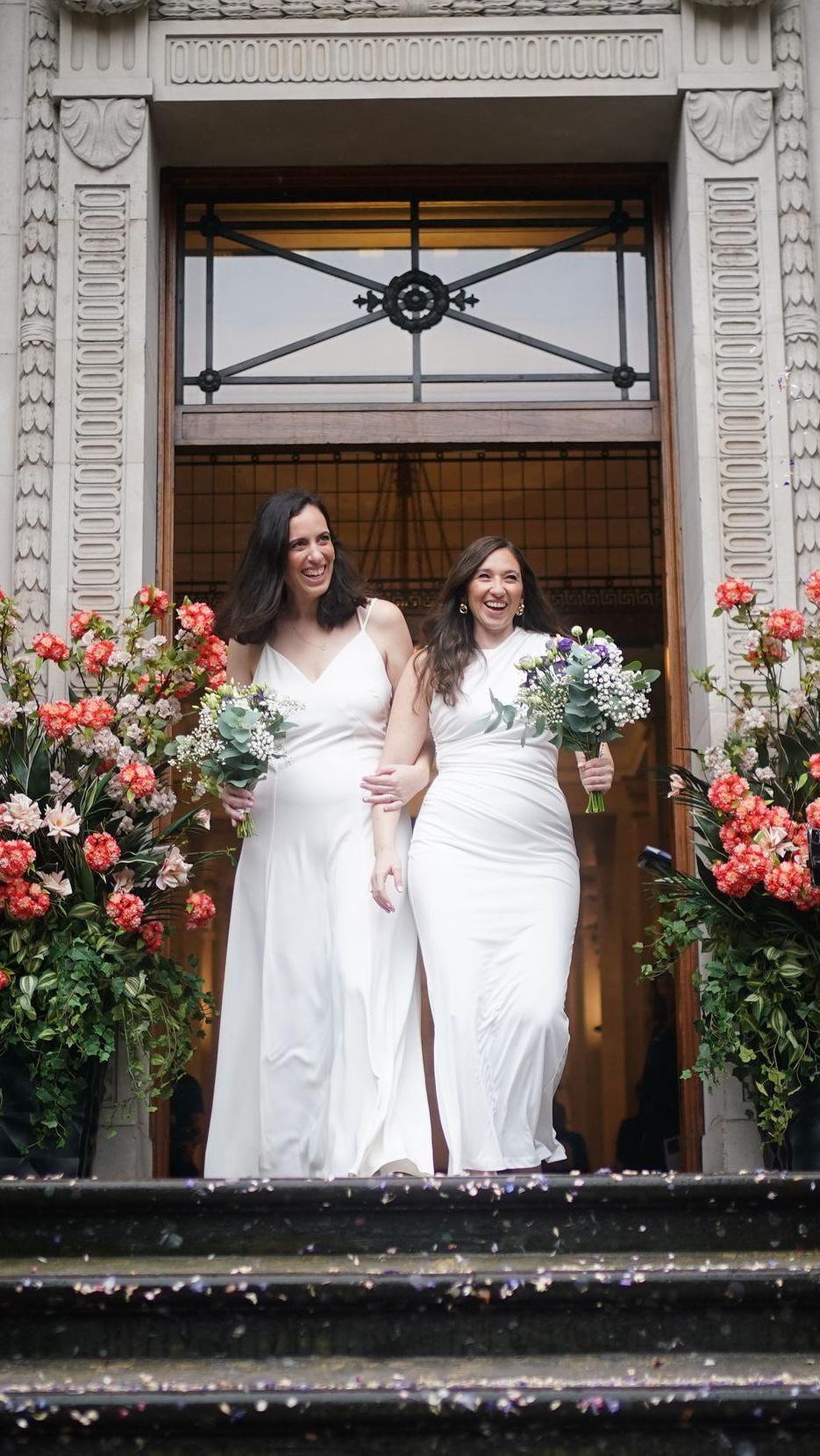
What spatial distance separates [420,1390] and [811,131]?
5.18 metres

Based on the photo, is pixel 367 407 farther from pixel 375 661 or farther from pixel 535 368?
pixel 375 661

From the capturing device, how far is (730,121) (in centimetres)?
654

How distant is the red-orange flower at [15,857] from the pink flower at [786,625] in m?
2.46

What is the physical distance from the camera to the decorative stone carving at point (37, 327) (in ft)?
20.3

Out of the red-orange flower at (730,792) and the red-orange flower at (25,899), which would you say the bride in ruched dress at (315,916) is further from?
the red-orange flower at (730,792)

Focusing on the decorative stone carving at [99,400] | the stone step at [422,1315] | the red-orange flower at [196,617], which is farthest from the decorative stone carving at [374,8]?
the stone step at [422,1315]

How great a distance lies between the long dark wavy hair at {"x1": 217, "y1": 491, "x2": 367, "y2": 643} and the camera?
18.5 feet

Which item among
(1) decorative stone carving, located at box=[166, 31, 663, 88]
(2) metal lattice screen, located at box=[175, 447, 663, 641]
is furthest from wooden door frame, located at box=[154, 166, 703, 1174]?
(2) metal lattice screen, located at box=[175, 447, 663, 641]

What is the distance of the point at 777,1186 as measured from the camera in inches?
138

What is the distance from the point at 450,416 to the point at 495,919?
2457 millimetres

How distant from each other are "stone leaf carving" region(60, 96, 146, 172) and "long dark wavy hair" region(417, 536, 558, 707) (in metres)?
2.25

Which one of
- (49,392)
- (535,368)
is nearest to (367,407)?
(535,368)

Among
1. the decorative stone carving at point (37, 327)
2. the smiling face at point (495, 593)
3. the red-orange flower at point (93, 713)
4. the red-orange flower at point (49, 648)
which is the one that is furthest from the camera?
the decorative stone carving at point (37, 327)

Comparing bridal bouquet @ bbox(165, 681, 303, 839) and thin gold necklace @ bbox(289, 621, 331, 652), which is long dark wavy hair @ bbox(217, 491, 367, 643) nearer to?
thin gold necklace @ bbox(289, 621, 331, 652)
